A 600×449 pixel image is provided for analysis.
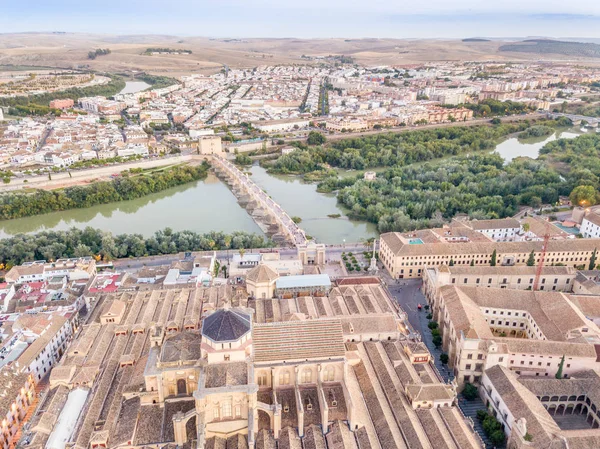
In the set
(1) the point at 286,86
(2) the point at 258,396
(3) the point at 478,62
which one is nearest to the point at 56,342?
(2) the point at 258,396

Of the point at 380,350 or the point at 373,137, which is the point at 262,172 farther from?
the point at 380,350

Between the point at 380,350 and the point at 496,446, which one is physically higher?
the point at 380,350

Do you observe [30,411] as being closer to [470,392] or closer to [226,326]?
[226,326]

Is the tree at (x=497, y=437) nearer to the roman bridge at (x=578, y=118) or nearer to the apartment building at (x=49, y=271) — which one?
the apartment building at (x=49, y=271)

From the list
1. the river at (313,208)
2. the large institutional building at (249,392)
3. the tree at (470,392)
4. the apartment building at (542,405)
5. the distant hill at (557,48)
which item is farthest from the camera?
the distant hill at (557,48)

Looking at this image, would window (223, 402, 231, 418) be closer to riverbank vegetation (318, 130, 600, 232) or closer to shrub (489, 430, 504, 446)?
shrub (489, 430, 504, 446)

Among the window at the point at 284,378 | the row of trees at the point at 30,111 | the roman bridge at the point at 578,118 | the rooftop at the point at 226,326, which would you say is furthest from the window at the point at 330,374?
the row of trees at the point at 30,111

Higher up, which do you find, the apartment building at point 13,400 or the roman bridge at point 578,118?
the roman bridge at point 578,118
